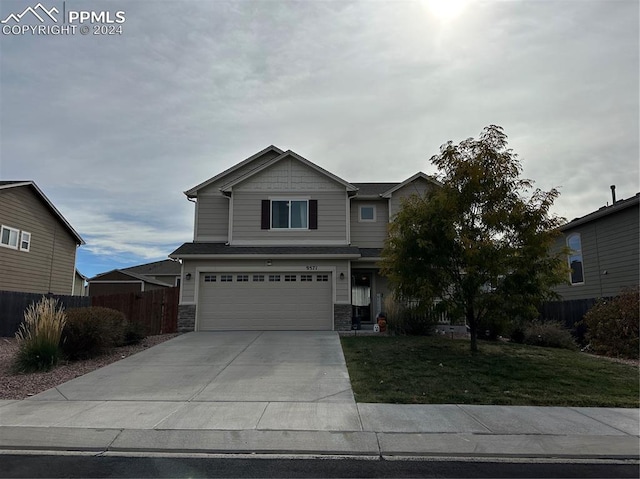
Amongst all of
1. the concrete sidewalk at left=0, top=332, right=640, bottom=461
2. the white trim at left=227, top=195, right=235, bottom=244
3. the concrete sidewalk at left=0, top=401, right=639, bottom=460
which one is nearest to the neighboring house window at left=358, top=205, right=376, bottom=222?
the white trim at left=227, top=195, right=235, bottom=244

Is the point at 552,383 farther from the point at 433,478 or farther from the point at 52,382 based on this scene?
the point at 52,382

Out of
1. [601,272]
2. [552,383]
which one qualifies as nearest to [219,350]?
[552,383]

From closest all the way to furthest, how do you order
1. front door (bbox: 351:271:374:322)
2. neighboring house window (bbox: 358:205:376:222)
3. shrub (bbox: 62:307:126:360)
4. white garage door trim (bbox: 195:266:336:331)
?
shrub (bbox: 62:307:126:360) → white garage door trim (bbox: 195:266:336:331) → front door (bbox: 351:271:374:322) → neighboring house window (bbox: 358:205:376:222)

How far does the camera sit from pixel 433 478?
512cm

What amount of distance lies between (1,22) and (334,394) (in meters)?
12.2

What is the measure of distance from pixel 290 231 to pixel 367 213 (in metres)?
3.67

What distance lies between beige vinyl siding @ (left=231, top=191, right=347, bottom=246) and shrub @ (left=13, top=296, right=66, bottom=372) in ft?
28.2

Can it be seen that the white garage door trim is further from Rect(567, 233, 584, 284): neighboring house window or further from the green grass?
Rect(567, 233, 584, 284): neighboring house window

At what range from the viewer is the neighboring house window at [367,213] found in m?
20.3

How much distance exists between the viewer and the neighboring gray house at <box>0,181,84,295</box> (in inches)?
794

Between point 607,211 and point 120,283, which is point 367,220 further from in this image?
point 120,283

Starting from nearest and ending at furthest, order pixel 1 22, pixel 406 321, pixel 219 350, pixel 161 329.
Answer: pixel 1 22, pixel 219 350, pixel 406 321, pixel 161 329

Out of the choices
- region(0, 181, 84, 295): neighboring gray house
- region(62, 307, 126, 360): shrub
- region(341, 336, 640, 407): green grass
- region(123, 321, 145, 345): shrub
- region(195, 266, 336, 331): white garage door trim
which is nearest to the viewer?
region(341, 336, 640, 407): green grass

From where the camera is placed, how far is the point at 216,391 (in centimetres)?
895
